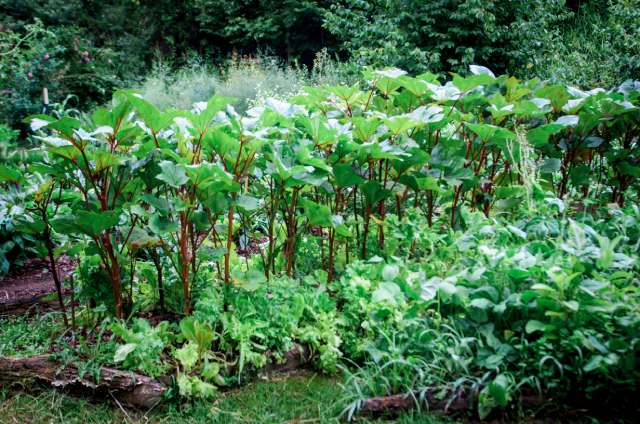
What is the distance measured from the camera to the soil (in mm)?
3029

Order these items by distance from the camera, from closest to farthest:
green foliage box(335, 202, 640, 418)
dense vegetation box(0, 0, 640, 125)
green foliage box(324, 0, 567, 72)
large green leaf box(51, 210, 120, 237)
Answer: green foliage box(335, 202, 640, 418)
large green leaf box(51, 210, 120, 237)
dense vegetation box(0, 0, 640, 125)
green foliage box(324, 0, 567, 72)

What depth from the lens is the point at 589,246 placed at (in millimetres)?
2164

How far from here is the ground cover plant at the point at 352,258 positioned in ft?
6.49

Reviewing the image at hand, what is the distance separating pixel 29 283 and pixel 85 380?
1.82 meters

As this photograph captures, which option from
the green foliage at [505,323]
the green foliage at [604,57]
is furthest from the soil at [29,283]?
the green foliage at [604,57]

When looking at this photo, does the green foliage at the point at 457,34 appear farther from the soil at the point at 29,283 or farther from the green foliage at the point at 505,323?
the green foliage at the point at 505,323

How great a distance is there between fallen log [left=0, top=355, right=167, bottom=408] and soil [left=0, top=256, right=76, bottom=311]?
0.79 meters

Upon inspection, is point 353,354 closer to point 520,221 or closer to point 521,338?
point 521,338

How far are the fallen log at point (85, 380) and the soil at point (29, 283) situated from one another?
788 millimetres

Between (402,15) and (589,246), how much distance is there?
849cm

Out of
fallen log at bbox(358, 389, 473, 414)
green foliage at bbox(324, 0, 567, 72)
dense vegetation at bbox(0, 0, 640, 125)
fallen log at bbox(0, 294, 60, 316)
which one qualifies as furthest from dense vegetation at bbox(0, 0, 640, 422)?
green foliage at bbox(324, 0, 567, 72)

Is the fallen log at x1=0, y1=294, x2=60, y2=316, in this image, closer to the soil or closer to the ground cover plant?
the soil

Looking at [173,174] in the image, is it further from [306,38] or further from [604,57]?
[306,38]

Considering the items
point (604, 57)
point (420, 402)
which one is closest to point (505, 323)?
point (420, 402)
